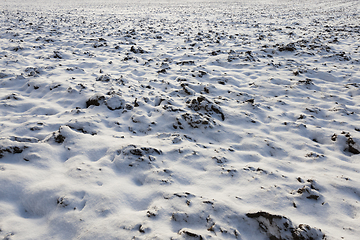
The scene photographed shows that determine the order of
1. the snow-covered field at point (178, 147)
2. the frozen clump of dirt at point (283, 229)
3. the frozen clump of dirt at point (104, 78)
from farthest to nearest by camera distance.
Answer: the frozen clump of dirt at point (104, 78) < the snow-covered field at point (178, 147) < the frozen clump of dirt at point (283, 229)

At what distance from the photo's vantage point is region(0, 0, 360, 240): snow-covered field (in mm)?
2268

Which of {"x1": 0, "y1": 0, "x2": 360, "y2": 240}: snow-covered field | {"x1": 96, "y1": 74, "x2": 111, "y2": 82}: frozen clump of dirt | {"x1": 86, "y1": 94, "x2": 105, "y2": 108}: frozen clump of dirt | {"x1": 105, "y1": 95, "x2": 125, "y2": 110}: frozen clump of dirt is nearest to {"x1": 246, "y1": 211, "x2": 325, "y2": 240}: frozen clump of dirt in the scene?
{"x1": 0, "y1": 0, "x2": 360, "y2": 240}: snow-covered field

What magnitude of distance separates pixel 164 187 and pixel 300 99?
13.8 ft

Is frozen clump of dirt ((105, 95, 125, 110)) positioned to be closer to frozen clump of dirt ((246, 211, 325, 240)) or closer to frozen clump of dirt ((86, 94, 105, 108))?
frozen clump of dirt ((86, 94, 105, 108))

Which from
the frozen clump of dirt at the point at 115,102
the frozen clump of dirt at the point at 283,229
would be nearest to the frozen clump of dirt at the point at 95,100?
the frozen clump of dirt at the point at 115,102

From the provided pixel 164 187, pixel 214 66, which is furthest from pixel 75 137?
pixel 214 66

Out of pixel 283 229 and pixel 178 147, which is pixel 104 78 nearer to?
pixel 178 147

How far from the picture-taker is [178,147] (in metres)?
3.40

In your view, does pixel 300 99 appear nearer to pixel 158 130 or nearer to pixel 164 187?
pixel 158 130

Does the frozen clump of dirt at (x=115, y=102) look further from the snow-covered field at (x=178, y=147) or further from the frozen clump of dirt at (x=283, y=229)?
the frozen clump of dirt at (x=283, y=229)

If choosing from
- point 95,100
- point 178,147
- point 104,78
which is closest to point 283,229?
point 178,147

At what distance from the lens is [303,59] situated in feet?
23.9

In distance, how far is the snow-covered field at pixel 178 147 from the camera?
2.27m

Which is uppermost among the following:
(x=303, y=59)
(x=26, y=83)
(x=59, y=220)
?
(x=303, y=59)
